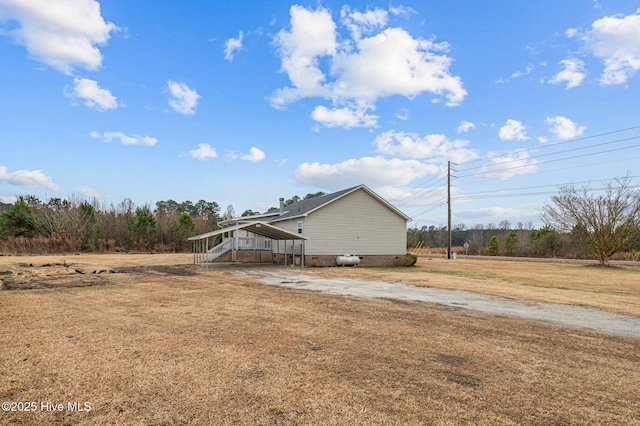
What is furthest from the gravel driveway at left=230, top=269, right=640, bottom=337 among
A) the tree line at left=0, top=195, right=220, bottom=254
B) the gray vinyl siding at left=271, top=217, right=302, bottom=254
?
the tree line at left=0, top=195, right=220, bottom=254

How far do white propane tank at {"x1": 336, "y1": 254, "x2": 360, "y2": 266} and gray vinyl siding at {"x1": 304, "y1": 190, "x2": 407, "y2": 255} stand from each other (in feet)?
2.97

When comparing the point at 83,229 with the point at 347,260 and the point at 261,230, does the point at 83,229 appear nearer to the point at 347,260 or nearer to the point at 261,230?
the point at 261,230

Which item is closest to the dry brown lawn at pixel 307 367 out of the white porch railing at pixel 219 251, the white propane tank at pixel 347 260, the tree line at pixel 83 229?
the white propane tank at pixel 347 260

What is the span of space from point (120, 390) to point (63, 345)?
7.75 ft

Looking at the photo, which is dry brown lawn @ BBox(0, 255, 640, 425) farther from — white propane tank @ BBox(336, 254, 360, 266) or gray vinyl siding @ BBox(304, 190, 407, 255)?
gray vinyl siding @ BBox(304, 190, 407, 255)

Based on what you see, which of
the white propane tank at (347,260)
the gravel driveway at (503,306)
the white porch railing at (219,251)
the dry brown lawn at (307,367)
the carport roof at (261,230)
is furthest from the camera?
the white porch railing at (219,251)

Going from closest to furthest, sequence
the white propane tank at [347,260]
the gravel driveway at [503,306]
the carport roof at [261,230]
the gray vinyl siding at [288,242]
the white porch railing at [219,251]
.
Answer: the gravel driveway at [503,306] < the carport roof at [261,230] < the white propane tank at [347,260] < the gray vinyl siding at [288,242] < the white porch railing at [219,251]

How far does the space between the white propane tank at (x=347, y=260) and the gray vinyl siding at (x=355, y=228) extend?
90 cm

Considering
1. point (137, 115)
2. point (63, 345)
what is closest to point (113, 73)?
point (137, 115)

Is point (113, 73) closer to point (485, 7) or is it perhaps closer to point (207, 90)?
point (207, 90)

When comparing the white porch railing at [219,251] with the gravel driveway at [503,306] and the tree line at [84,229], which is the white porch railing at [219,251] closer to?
the gravel driveway at [503,306]

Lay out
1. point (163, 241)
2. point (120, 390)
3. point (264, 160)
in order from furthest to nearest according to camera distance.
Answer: point (163, 241) < point (264, 160) < point (120, 390)

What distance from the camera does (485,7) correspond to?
16.6 m

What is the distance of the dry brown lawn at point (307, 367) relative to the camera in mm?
3400
